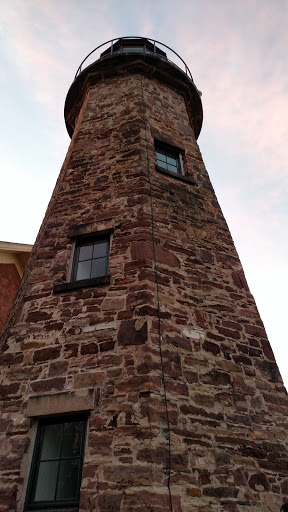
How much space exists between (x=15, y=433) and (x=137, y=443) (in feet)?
4.77

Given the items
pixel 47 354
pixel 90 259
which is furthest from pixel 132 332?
pixel 90 259

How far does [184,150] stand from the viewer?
844 cm

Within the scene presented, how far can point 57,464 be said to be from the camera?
4199mm

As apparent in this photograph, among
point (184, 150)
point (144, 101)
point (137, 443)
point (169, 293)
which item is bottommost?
point (137, 443)

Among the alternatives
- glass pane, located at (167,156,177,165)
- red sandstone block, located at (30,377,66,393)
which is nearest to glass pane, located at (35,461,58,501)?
red sandstone block, located at (30,377,66,393)

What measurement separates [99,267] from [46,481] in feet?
9.58

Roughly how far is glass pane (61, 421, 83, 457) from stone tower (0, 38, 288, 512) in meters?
0.02

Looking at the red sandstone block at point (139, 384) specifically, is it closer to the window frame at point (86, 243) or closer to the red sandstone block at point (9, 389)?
the red sandstone block at point (9, 389)

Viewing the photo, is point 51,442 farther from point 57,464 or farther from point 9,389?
point 9,389

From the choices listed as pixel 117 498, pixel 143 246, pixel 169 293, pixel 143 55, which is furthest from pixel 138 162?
pixel 117 498

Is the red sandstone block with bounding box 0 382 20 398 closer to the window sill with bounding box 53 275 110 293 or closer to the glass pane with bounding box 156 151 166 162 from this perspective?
the window sill with bounding box 53 275 110 293

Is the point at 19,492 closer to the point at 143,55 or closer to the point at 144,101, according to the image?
the point at 144,101

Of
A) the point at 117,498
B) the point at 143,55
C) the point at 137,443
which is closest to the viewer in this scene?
the point at 117,498

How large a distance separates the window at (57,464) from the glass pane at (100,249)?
2.54 metres
